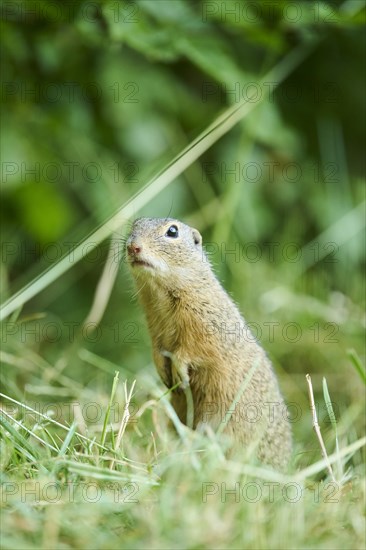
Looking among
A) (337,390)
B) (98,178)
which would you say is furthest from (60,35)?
(337,390)

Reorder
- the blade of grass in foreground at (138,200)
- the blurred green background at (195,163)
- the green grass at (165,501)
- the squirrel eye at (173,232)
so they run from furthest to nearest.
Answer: the blurred green background at (195,163) → the blade of grass in foreground at (138,200) → the squirrel eye at (173,232) → the green grass at (165,501)

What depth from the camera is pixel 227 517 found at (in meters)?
2.15

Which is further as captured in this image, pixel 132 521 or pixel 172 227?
pixel 172 227

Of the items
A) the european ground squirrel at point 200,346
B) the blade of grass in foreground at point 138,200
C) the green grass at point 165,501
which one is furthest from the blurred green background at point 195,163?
the green grass at point 165,501

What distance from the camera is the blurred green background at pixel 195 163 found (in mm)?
4277

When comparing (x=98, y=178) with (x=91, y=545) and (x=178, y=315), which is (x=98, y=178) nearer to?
(x=178, y=315)

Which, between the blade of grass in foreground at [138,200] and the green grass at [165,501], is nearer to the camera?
the green grass at [165,501]

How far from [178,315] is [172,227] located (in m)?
0.39

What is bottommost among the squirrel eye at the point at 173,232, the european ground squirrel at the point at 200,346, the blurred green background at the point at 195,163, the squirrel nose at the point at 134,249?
the european ground squirrel at the point at 200,346

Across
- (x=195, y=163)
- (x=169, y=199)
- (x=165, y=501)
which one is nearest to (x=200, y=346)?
(x=165, y=501)

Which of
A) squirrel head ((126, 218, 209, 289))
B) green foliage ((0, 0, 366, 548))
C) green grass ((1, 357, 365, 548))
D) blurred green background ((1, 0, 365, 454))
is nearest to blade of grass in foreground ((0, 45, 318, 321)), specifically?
green foliage ((0, 0, 366, 548))

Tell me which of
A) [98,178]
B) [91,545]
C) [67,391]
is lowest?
[91,545]

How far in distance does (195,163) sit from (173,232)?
233 centimetres

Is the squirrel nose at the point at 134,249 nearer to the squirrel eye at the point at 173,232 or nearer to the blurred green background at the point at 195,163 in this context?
the squirrel eye at the point at 173,232
